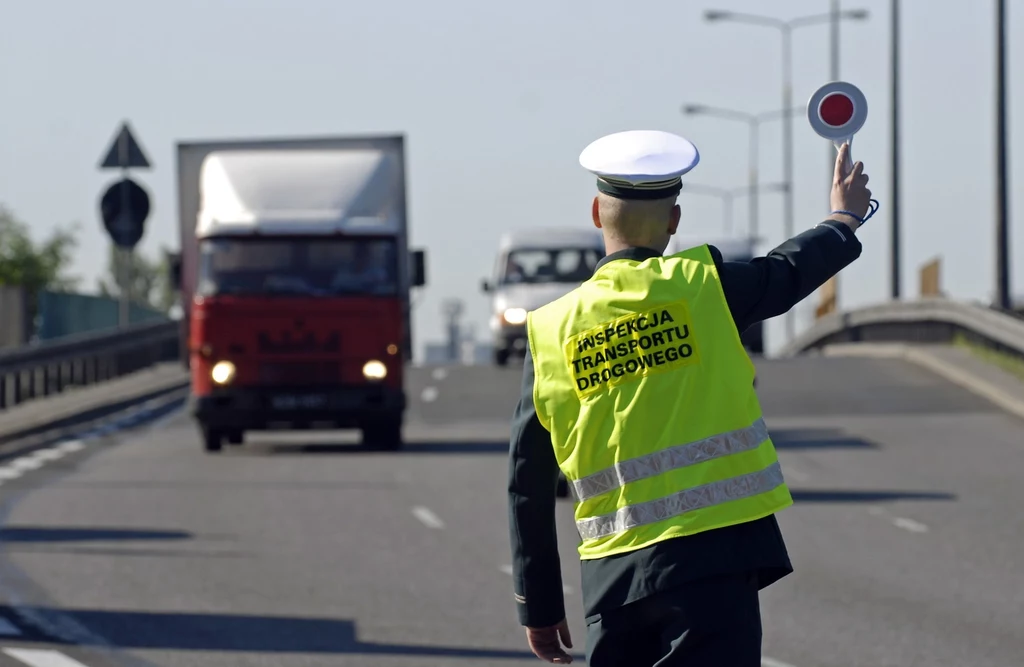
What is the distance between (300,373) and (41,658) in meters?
12.1

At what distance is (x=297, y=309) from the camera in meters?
21.1

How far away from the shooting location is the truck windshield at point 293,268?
69.4ft

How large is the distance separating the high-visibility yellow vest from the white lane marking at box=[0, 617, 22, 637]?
19.9ft

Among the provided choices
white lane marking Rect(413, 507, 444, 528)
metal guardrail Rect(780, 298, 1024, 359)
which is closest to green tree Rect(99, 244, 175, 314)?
metal guardrail Rect(780, 298, 1024, 359)

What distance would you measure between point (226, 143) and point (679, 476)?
62.1 feet

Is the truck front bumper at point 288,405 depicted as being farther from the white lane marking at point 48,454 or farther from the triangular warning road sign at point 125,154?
the triangular warning road sign at point 125,154

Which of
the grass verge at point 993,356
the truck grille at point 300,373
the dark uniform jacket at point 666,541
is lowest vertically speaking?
the grass verge at point 993,356

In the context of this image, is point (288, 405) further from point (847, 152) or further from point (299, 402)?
point (847, 152)

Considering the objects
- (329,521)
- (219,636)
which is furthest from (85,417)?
(219,636)

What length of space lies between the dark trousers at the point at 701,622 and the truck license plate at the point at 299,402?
55.8 ft

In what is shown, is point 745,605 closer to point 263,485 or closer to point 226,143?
point 263,485

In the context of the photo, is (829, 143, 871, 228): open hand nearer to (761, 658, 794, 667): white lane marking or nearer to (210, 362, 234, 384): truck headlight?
(761, 658, 794, 667): white lane marking

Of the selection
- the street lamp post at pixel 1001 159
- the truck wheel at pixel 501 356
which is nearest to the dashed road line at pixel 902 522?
the street lamp post at pixel 1001 159

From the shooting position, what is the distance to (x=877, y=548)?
46.1 ft
